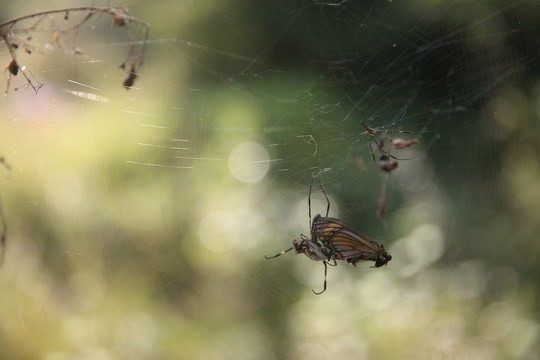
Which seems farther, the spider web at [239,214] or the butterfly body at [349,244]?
the spider web at [239,214]

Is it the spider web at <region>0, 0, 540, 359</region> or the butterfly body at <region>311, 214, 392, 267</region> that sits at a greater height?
the spider web at <region>0, 0, 540, 359</region>

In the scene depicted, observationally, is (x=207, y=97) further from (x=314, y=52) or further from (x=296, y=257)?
(x=296, y=257)

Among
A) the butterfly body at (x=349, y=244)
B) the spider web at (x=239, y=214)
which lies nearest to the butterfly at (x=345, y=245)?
the butterfly body at (x=349, y=244)

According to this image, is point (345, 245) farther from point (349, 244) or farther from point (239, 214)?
point (239, 214)

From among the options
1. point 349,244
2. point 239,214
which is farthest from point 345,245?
point 239,214

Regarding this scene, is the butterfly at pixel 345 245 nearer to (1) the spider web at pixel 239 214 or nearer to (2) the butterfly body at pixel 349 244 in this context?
(2) the butterfly body at pixel 349 244

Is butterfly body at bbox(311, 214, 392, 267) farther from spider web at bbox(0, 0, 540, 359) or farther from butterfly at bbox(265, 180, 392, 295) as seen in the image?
spider web at bbox(0, 0, 540, 359)

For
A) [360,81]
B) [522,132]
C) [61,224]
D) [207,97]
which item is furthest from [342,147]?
[61,224]

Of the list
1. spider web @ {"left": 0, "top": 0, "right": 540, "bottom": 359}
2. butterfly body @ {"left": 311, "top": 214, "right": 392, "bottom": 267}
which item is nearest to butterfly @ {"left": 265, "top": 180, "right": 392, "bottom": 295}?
butterfly body @ {"left": 311, "top": 214, "right": 392, "bottom": 267}
